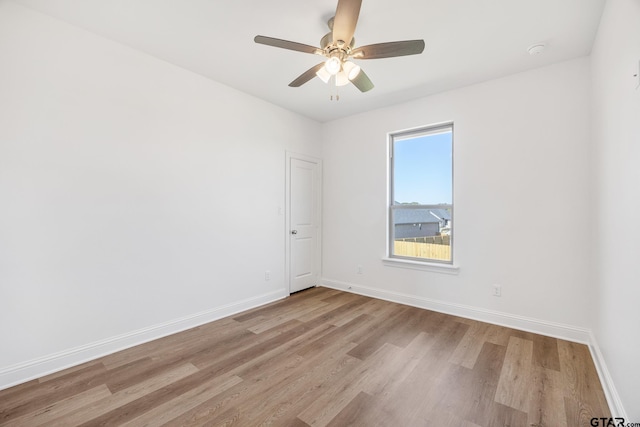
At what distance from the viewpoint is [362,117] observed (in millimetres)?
4258

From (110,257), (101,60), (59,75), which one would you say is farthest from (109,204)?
(101,60)

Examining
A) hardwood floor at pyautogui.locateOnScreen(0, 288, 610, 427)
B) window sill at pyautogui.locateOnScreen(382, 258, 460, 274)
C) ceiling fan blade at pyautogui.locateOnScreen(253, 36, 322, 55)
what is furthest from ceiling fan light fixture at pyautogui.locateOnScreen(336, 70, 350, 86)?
window sill at pyautogui.locateOnScreen(382, 258, 460, 274)

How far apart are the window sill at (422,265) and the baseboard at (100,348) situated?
2.13 m

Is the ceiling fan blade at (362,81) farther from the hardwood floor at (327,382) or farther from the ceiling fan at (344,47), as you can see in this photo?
the hardwood floor at (327,382)

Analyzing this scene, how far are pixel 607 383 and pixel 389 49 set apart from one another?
2.78 metres

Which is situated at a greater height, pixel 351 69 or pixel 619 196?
pixel 351 69

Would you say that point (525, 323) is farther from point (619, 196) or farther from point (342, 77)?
point (342, 77)

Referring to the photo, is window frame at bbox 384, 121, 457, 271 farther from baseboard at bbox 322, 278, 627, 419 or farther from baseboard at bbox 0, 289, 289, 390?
baseboard at bbox 0, 289, 289, 390

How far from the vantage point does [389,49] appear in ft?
6.30

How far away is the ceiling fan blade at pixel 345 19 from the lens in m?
1.60

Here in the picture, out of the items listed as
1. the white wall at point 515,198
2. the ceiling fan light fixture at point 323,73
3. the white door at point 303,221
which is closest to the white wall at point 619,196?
the white wall at point 515,198

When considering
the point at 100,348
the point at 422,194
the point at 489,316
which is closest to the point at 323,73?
the point at 422,194

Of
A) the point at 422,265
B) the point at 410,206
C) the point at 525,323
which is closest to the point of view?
the point at 525,323

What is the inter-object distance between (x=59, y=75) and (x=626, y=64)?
3.96m
